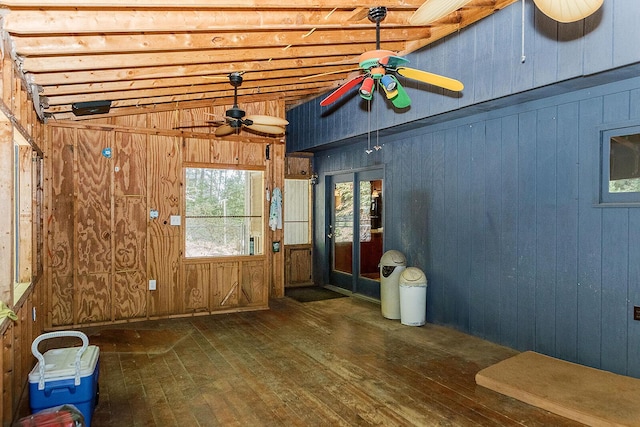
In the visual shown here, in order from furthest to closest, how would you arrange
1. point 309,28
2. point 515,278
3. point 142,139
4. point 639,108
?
point 142,139
point 515,278
point 309,28
point 639,108

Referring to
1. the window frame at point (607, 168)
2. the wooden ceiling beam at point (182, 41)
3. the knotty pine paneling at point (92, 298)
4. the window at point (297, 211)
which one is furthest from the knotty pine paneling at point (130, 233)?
the window frame at point (607, 168)

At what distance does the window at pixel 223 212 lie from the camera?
231 inches

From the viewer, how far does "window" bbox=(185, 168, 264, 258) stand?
19.3ft

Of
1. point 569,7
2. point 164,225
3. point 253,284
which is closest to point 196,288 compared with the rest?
point 253,284

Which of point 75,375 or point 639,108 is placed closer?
point 75,375

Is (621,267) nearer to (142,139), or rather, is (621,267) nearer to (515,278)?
(515,278)

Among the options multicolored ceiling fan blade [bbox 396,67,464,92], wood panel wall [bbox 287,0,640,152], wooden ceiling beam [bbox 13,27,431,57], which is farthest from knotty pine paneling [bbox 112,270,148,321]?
multicolored ceiling fan blade [bbox 396,67,464,92]

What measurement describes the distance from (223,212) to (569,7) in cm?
486

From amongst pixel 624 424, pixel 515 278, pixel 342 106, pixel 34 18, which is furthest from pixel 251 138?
pixel 624 424

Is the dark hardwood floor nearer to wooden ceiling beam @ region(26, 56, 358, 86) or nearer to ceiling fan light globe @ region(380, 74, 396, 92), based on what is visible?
ceiling fan light globe @ region(380, 74, 396, 92)

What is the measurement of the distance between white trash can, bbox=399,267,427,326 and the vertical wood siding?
26 centimetres

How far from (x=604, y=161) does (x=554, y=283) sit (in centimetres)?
120

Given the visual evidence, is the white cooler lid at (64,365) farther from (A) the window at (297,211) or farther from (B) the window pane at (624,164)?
(A) the window at (297,211)

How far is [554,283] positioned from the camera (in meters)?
4.03
